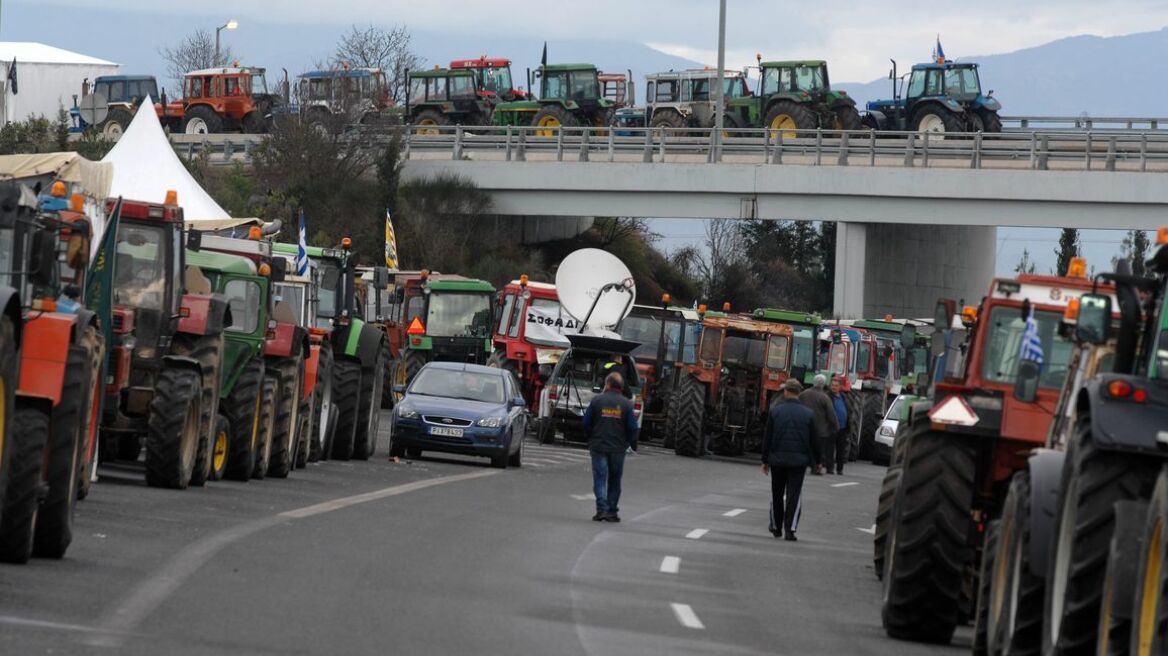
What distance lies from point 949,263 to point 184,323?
189ft

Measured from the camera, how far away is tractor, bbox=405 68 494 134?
255ft

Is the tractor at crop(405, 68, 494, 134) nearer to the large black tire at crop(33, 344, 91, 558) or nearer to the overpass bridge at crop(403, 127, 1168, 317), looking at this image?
the overpass bridge at crop(403, 127, 1168, 317)

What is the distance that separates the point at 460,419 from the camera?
30719mm

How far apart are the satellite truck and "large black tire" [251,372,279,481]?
42.9 ft

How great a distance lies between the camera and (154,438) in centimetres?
2114

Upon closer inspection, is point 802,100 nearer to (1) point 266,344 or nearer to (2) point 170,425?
(1) point 266,344

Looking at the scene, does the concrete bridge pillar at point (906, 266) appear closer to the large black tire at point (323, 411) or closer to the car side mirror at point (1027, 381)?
the large black tire at point (323, 411)

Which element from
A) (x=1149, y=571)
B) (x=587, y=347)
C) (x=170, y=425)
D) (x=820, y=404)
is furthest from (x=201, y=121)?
(x=1149, y=571)

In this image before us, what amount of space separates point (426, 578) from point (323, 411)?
1413 cm

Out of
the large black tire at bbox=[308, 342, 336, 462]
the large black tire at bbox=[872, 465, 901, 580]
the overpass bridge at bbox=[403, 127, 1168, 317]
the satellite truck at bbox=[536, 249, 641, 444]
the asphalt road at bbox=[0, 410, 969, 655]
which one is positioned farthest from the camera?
the overpass bridge at bbox=[403, 127, 1168, 317]

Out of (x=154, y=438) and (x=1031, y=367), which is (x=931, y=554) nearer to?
(x=1031, y=367)

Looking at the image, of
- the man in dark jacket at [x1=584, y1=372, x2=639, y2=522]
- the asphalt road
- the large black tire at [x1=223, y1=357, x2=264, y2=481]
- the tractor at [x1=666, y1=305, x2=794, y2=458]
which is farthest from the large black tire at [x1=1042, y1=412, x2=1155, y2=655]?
the tractor at [x1=666, y1=305, x2=794, y2=458]

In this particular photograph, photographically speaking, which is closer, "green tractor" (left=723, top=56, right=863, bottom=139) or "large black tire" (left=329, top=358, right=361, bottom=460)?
"large black tire" (left=329, top=358, right=361, bottom=460)

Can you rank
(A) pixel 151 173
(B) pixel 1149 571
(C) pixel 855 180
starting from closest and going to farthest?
(B) pixel 1149 571
(A) pixel 151 173
(C) pixel 855 180
